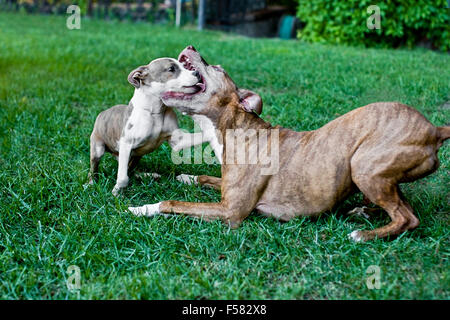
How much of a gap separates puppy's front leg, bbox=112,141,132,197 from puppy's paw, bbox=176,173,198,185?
1.71 feet

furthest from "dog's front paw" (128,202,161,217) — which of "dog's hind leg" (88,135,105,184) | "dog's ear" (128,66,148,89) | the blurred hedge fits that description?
the blurred hedge

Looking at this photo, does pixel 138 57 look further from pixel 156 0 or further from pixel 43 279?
pixel 156 0

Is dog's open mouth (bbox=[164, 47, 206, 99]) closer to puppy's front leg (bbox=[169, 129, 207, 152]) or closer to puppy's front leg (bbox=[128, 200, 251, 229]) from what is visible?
puppy's front leg (bbox=[169, 129, 207, 152])

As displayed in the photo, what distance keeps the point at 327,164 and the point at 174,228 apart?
116cm

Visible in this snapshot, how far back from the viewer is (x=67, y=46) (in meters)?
11.1

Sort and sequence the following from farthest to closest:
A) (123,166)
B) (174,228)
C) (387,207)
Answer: (123,166), (174,228), (387,207)

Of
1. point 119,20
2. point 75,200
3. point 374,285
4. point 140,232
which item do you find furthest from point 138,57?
point 119,20

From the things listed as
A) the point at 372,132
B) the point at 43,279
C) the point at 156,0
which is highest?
the point at 156,0

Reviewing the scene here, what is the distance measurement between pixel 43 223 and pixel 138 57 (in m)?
6.29

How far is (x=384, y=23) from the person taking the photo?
11734 mm

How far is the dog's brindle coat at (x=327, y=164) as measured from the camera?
339 centimetres

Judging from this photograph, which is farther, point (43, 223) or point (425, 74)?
point (425, 74)

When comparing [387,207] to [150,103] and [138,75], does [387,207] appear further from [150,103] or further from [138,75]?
[138,75]

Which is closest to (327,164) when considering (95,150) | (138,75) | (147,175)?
(138,75)
